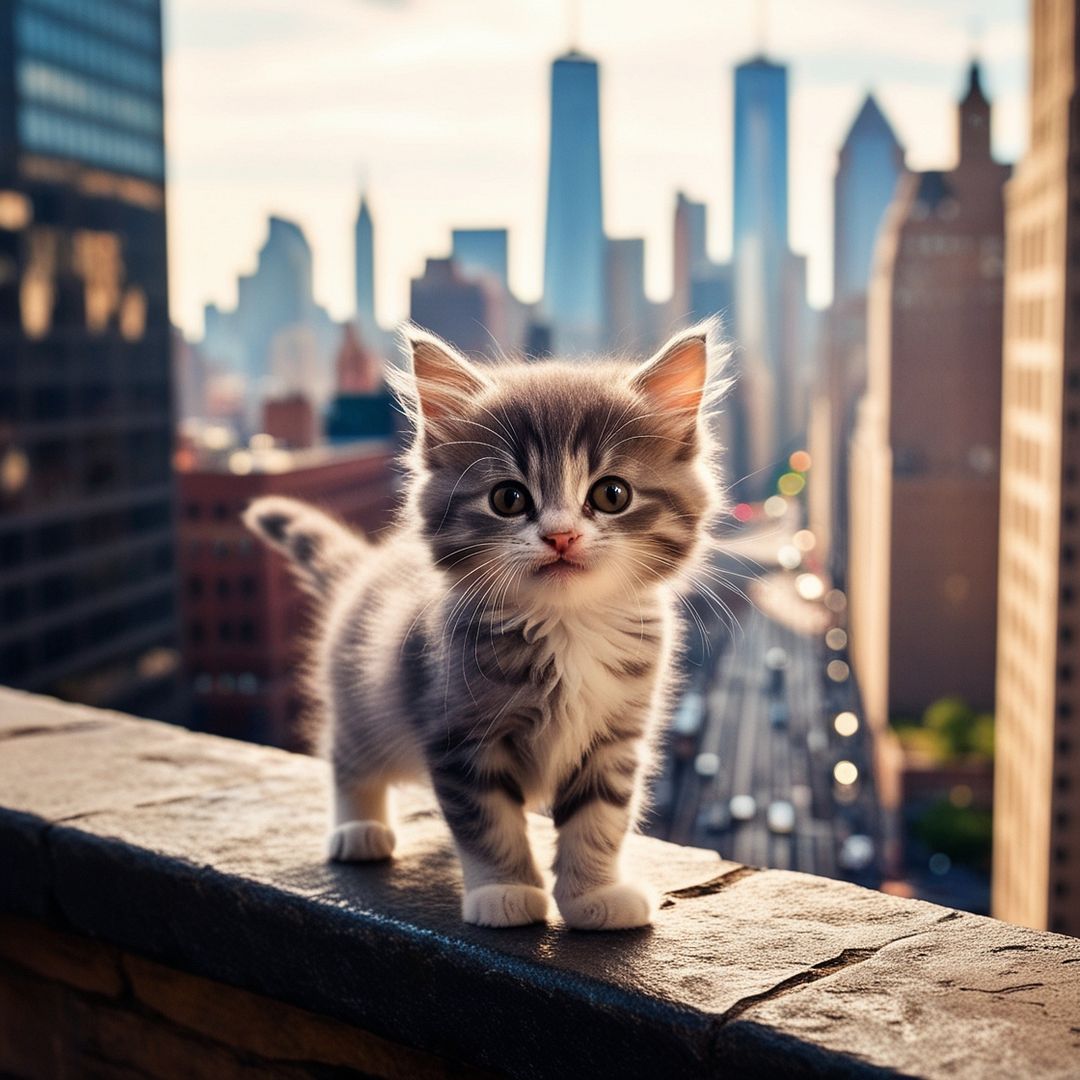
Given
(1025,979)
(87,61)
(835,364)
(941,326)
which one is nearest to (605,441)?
(1025,979)

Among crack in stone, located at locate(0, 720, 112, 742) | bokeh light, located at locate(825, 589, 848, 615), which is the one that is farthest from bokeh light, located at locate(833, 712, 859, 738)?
crack in stone, located at locate(0, 720, 112, 742)

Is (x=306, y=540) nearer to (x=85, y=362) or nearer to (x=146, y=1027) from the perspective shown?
(x=146, y=1027)

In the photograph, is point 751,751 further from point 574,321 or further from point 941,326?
point 574,321

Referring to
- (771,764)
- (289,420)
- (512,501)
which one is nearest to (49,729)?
(512,501)

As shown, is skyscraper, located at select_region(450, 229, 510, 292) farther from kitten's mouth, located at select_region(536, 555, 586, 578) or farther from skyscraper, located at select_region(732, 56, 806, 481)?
kitten's mouth, located at select_region(536, 555, 586, 578)

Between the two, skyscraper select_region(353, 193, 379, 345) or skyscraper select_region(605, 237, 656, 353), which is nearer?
skyscraper select_region(605, 237, 656, 353)

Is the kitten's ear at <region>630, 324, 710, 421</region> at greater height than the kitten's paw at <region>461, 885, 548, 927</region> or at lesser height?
greater

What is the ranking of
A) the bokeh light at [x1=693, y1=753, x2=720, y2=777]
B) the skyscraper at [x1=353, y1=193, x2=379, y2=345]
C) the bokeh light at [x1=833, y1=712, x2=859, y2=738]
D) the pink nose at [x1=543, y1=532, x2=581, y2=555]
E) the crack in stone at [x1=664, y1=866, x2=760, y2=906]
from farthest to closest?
the bokeh light at [x1=833, y1=712, x2=859, y2=738] < the bokeh light at [x1=693, y1=753, x2=720, y2=777] < the skyscraper at [x1=353, y1=193, x2=379, y2=345] < the crack in stone at [x1=664, y1=866, x2=760, y2=906] < the pink nose at [x1=543, y1=532, x2=581, y2=555]

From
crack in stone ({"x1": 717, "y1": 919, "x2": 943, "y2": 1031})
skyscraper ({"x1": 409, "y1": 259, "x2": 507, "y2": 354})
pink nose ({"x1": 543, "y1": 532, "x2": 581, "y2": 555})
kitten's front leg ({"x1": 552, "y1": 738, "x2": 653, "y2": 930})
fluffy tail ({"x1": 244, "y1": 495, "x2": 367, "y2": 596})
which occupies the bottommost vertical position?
crack in stone ({"x1": 717, "y1": 919, "x2": 943, "y2": 1031})

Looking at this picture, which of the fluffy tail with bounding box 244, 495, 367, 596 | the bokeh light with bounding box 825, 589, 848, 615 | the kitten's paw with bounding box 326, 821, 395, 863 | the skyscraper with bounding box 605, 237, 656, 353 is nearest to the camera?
the kitten's paw with bounding box 326, 821, 395, 863
